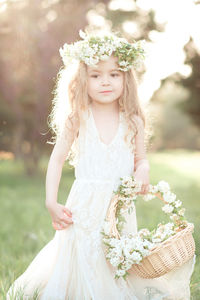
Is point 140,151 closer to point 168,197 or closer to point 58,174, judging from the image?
point 168,197

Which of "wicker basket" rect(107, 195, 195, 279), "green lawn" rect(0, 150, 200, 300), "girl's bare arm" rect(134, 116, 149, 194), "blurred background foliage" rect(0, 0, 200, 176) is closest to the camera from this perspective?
"wicker basket" rect(107, 195, 195, 279)

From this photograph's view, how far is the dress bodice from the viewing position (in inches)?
113

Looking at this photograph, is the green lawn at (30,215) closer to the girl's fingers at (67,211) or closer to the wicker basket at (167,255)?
the wicker basket at (167,255)

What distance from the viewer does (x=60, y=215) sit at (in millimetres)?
2795

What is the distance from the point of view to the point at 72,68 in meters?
3.03

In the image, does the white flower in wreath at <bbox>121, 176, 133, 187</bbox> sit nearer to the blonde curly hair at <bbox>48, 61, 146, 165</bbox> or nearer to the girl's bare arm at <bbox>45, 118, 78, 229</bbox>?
the blonde curly hair at <bbox>48, 61, 146, 165</bbox>

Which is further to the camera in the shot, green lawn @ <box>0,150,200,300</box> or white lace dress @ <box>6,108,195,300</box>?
green lawn @ <box>0,150,200,300</box>

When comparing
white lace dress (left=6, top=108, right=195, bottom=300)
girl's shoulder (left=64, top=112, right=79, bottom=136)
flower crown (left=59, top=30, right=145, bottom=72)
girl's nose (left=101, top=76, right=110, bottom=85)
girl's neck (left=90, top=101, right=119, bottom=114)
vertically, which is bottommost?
white lace dress (left=6, top=108, right=195, bottom=300)

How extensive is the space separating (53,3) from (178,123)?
2744 centimetres

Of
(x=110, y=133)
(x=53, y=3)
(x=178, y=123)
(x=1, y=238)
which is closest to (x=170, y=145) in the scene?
(x=178, y=123)

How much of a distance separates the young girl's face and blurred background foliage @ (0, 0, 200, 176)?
2.85 m

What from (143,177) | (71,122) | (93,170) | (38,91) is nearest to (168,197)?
(143,177)

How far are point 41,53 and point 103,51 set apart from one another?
23.6 feet

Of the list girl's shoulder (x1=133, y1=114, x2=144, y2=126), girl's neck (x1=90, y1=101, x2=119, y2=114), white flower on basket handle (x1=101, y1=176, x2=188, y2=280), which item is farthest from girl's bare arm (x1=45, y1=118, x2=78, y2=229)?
girl's shoulder (x1=133, y1=114, x2=144, y2=126)
